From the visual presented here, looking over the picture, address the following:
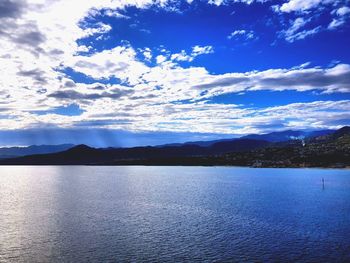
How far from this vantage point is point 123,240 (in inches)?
3004

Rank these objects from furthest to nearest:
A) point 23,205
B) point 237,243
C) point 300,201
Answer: point 300,201
point 23,205
point 237,243

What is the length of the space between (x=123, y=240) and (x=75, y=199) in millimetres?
82798

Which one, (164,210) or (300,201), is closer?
(164,210)

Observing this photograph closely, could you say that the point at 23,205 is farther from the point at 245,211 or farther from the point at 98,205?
the point at 245,211

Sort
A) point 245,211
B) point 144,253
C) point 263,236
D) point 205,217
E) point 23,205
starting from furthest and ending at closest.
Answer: point 23,205, point 245,211, point 205,217, point 263,236, point 144,253

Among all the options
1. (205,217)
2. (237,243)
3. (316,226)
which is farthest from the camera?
(205,217)

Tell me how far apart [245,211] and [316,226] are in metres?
29.0

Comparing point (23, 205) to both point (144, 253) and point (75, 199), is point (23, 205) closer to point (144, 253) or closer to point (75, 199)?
point (75, 199)

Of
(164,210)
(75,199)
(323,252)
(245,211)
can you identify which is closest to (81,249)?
(323,252)

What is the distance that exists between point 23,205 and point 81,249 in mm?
72781

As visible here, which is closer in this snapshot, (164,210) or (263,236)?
(263,236)

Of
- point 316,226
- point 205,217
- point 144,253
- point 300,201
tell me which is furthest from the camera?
point 300,201

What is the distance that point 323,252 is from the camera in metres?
67.4

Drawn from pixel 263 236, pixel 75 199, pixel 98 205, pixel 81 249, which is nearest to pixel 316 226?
pixel 263 236
